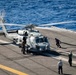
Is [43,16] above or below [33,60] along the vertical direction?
below

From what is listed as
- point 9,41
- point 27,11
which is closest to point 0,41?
point 9,41

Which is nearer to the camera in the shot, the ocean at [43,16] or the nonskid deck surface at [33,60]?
the nonskid deck surface at [33,60]

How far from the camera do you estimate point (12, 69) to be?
3444cm

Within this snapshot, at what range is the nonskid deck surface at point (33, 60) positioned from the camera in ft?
111

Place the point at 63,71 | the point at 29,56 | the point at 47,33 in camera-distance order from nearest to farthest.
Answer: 1. the point at 63,71
2. the point at 29,56
3. the point at 47,33

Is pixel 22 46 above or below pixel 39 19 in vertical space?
above

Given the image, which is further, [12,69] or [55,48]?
[55,48]

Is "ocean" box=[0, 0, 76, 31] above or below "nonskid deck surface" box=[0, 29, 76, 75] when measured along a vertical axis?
below

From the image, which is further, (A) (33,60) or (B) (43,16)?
(B) (43,16)

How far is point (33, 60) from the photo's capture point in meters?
37.8

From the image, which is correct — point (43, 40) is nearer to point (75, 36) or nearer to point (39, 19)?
point (75, 36)

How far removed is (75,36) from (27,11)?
7348 centimetres

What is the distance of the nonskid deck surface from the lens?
1332 inches

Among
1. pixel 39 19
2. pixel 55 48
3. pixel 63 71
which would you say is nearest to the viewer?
pixel 63 71
